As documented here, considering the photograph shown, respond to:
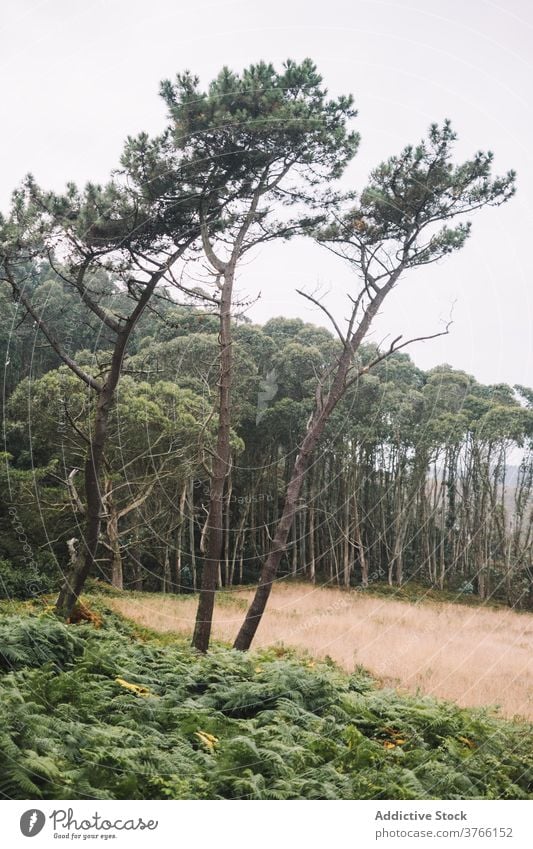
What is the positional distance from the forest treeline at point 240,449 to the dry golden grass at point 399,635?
1.44 metres

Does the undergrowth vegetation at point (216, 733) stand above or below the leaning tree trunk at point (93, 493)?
below

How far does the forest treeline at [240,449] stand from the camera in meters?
14.7

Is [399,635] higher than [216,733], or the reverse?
[216,733]

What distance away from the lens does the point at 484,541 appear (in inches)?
1034

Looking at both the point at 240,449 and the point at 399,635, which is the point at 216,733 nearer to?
the point at 399,635

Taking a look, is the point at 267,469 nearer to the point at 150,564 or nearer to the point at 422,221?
the point at 150,564

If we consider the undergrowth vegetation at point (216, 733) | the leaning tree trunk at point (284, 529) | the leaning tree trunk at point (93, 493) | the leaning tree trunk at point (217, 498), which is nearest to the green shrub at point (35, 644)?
the undergrowth vegetation at point (216, 733)

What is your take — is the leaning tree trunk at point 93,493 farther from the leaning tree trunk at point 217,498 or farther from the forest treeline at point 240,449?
the forest treeline at point 240,449

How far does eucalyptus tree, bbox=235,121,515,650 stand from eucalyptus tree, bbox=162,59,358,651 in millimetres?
671

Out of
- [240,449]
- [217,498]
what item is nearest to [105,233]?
Result: [217,498]

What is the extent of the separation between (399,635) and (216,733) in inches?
348

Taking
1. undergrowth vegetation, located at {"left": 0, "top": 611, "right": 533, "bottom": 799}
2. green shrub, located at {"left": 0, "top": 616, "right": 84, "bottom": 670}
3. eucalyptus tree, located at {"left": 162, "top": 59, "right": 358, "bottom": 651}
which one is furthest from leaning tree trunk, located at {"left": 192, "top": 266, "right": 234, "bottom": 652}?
green shrub, located at {"left": 0, "top": 616, "right": 84, "bottom": 670}

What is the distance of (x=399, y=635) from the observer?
43.3 feet

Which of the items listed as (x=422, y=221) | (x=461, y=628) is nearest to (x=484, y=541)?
(x=461, y=628)
